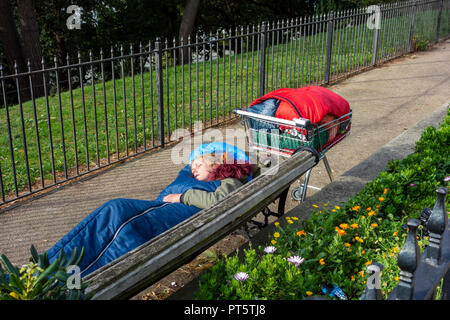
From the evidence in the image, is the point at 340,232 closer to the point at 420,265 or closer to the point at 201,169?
the point at 420,265

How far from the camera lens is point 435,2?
44.9ft

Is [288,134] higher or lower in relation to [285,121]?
lower

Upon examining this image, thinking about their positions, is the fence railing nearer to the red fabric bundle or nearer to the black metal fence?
the red fabric bundle

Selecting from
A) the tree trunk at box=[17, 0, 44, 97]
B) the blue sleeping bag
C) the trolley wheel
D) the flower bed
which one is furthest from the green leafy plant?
the tree trunk at box=[17, 0, 44, 97]

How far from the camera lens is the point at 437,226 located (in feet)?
7.41

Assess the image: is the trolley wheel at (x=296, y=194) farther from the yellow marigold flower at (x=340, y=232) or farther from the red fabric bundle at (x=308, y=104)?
the yellow marigold flower at (x=340, y=232)

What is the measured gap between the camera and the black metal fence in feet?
18.8

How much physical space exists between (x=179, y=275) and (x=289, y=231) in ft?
3.15

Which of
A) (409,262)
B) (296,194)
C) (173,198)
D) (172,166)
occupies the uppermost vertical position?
(409,262)

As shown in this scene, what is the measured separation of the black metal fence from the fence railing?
11.8 ft

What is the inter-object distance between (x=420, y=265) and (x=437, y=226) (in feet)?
0.65

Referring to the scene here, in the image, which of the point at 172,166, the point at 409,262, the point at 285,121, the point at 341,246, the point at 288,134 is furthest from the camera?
the point at 172,166

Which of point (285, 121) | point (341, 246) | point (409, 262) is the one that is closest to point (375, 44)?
point (285, 121)
